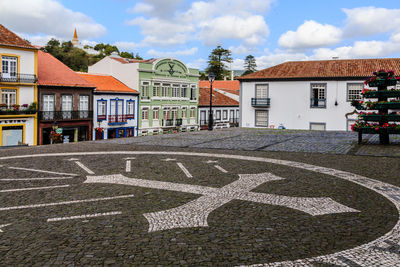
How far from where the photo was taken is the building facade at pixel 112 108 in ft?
126

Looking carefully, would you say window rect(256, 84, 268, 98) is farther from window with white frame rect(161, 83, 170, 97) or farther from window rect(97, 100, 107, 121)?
window rect(97, 100, 107, 121)

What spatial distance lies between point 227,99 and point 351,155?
41942 mm

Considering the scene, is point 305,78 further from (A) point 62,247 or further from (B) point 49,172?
(A) point 62,247

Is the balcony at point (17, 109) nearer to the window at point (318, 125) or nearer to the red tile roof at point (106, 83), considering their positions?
the red tile roof at point (106, 83)

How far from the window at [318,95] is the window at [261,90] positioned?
4.63 metres

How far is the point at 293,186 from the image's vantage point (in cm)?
942

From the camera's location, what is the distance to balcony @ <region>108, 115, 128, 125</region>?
39562 mm

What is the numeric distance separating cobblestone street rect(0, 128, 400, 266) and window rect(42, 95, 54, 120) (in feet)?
68.1

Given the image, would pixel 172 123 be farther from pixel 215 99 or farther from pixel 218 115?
pixel 215 99

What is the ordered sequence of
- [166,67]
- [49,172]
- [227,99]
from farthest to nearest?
[227,99], [166,67], [49,172]

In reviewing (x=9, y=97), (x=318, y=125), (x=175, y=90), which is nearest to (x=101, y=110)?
(x=9, y=97)

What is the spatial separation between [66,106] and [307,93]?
22.7 metres

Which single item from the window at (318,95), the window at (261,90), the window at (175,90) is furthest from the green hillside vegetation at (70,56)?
the window at (318,95)

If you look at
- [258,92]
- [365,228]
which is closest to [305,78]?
[258,92]
